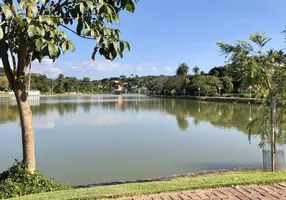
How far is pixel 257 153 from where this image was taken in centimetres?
900

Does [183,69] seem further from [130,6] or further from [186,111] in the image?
[130,6]

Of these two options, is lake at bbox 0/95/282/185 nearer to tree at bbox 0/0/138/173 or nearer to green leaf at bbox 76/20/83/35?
tree at bbox 0/0/138/173

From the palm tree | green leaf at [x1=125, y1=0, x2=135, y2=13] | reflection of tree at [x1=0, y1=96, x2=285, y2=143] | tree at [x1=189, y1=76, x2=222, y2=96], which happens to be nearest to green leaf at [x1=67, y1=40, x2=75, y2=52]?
green leaf at [x1=125, y1=0, x2=135, y2=13]

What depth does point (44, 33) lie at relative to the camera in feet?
7.04

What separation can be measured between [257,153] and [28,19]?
8.43 metres

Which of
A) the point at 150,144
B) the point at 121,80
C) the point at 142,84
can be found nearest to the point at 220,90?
the point at 150,144

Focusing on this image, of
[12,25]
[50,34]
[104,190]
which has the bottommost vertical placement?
[104,190]

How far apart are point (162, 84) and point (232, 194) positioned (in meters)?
73.5

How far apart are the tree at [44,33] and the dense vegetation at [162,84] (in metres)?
3.02

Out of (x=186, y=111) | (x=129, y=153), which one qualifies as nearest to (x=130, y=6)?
(x=129, y=153)

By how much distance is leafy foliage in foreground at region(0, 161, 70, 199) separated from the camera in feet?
11.1

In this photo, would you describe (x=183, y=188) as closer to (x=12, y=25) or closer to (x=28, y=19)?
(x=28, y=19)

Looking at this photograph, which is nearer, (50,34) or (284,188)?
(50,34)

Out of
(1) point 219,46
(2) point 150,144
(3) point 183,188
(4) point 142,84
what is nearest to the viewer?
(3) point 183,188
